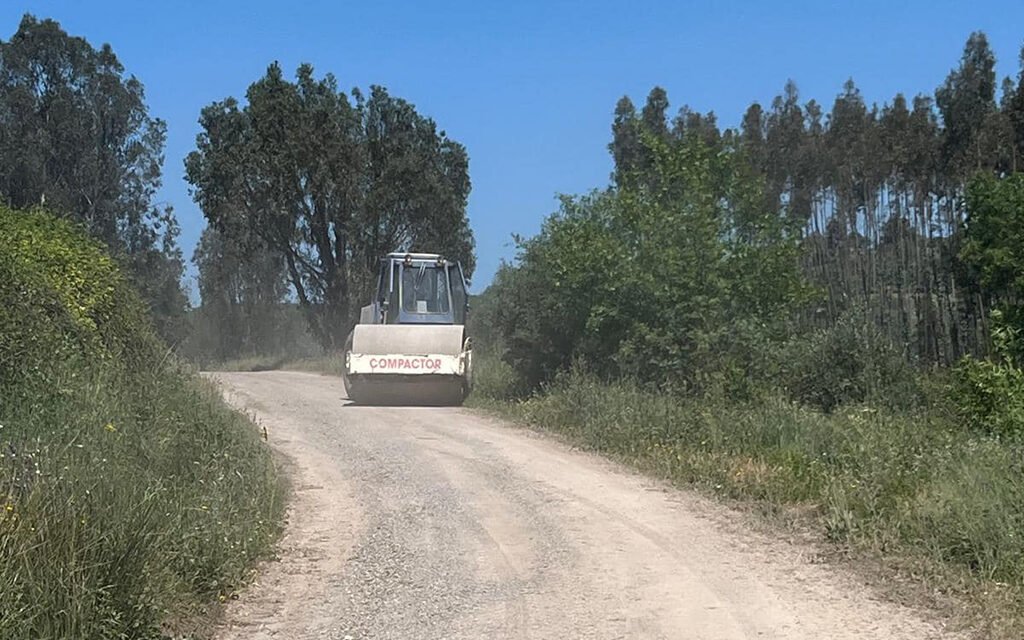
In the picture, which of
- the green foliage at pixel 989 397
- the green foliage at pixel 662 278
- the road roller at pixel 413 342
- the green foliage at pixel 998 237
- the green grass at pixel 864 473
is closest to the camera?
the green grass at pixel 864 473

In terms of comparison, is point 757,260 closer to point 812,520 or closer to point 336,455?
point 336,455

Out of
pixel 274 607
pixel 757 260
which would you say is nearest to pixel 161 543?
pixel 274 607

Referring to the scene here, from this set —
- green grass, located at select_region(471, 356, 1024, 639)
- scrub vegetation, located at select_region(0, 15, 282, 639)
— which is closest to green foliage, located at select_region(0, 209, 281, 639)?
scrub vegetation, located at select_region(0, 15, 282, 639)

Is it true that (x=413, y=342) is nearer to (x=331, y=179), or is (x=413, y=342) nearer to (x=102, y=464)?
(x=102, y=464)

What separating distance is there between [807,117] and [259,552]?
3798 centimetres

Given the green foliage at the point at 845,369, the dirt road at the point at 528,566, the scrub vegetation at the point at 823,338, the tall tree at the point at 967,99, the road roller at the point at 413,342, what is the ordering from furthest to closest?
1. the tall tree at the point at 967,99
2. the road roller at the point at 413,342
3. the green foliage at the point at 845,369
4. the scrub vegetation at the point at 823,338
5. the dirt road at the point at 528,566

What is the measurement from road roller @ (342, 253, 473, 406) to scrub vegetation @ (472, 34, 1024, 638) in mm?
1216

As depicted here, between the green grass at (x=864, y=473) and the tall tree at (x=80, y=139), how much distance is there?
95.9ft

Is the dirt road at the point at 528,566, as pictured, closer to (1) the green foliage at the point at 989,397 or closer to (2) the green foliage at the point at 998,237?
(1) the green foliage at the point at 989,397

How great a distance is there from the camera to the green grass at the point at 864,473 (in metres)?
7.68

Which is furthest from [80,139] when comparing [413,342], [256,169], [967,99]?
[967,99]

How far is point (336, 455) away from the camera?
14.3 metres

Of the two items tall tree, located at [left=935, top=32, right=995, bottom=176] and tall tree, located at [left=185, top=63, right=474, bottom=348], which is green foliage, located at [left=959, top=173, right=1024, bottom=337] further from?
tall tree, located at [left=185, top=63, right=474, bottom=348]

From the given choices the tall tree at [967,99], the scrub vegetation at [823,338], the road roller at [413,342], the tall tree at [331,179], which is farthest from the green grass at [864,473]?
the tall tree at [331,179]
